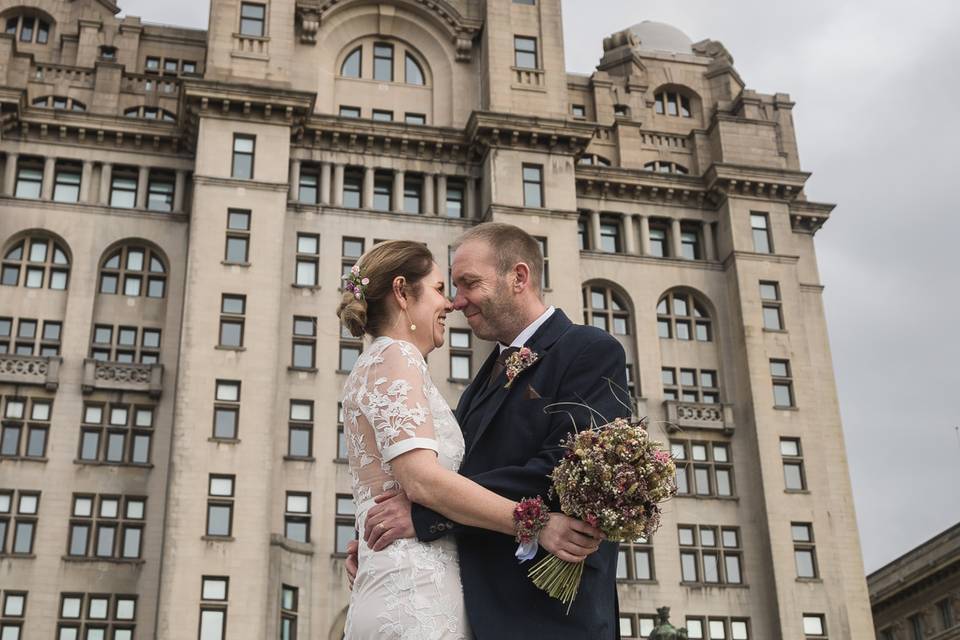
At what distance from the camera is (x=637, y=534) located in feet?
19.0

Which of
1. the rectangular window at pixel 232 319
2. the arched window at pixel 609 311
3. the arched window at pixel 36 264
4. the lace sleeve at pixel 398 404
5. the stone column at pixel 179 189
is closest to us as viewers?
the lace sleeve at pixel 398 404

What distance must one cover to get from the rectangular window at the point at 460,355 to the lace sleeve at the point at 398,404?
118 ft

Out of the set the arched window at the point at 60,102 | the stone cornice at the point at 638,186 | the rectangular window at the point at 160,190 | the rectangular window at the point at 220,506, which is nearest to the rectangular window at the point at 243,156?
the rectangular window at the point at 160,190

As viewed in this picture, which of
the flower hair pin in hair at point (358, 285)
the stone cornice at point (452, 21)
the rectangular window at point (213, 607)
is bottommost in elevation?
the flower hair pin in hair at point (358, 285)

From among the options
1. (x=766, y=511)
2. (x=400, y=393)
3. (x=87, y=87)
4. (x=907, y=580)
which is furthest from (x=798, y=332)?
(x=400, y=393)

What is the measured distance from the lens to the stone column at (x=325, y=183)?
1742 inches

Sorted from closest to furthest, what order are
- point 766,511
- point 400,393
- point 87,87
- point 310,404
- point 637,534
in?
point 637,534
point 400,393
point 310,404
point 766,511
point 87,87

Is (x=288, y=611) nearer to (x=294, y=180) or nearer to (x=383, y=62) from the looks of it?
(x=294, y=180)

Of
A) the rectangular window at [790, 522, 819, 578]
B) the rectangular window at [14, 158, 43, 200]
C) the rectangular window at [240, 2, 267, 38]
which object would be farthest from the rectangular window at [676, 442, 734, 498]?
the rectangular window at [14, 158, 43, 200]

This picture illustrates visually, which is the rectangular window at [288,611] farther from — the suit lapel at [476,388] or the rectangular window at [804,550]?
the suit lapel at [476,388]

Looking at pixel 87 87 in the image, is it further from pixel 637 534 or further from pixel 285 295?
pixel 637 534

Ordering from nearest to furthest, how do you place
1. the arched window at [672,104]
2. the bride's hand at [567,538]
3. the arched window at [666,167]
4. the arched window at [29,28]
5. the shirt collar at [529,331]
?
1. the bride's hand at [567,538]
2. the shirt collar at [529,331]
3. the arched window at [29,28]
4. the arched window at [666,167]
5. the arched window at [672,104]

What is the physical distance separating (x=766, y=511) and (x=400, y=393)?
3934 centimetres

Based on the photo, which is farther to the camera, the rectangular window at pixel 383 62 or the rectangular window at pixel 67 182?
the rectangular window at pixel 383 62
